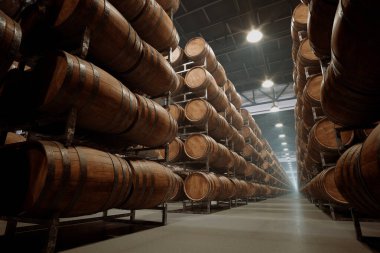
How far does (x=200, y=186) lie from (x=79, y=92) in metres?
3.82

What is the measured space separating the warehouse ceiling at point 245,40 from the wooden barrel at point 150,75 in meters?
6.31

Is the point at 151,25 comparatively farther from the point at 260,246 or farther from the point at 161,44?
the point at 260,246

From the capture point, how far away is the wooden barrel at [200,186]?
5332mm

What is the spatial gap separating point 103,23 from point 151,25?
1.38 m

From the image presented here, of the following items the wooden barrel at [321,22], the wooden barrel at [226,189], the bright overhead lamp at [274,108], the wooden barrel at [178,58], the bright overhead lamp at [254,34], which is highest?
the bright overhead lamp at [254,34]

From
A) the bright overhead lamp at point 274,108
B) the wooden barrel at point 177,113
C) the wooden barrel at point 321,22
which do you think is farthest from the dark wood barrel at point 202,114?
the bright overhead lamp at point 274,108

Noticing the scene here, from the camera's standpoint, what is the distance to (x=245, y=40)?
433 inches

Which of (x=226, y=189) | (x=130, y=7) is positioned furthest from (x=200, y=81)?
(x=130, y=7)

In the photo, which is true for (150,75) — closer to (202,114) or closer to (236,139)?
(202,114)

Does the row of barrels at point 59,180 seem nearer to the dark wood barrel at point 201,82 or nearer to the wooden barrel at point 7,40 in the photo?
the wooden barrel at point 7,40

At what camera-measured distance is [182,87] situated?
706cm

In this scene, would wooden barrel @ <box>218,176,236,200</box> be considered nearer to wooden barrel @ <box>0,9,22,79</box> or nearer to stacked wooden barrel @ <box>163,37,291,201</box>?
stacked wooden barrel @ <box>163,37,291,201</box>

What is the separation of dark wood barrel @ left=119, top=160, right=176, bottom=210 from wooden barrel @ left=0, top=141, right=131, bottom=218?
0.42 meters

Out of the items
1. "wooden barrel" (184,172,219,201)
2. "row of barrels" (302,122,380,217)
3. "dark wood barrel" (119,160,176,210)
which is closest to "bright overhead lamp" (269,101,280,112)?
"wooden barrel" (184,172,219,201)
